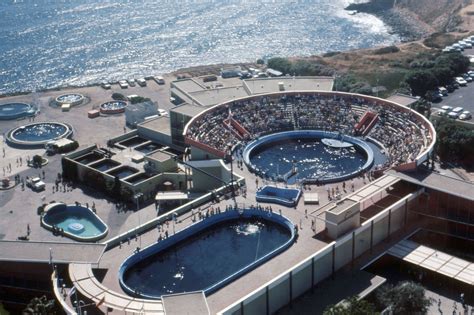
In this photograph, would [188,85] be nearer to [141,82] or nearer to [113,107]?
[113,107]

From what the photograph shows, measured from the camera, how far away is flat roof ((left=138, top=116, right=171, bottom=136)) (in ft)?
320

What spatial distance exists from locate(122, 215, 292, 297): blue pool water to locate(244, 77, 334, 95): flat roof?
42.9m

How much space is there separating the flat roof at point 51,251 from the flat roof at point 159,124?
37568 millimetres

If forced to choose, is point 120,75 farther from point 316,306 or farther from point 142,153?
point 316,306

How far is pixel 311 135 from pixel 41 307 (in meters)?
49.3

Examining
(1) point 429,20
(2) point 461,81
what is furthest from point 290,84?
(1) point 429,20

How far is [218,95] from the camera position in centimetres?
10656

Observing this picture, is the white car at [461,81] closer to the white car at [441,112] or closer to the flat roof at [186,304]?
the white car at [441,112]

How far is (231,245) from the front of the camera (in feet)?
211

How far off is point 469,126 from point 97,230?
56761 mm

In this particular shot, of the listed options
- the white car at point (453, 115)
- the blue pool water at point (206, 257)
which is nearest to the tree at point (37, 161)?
the blue pool water at point (206, 257)

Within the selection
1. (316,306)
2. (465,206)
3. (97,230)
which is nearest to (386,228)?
(465,206)

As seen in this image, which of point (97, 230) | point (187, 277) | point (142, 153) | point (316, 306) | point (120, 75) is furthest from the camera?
point (120, 75)

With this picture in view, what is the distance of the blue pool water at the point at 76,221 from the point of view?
2933 inches
